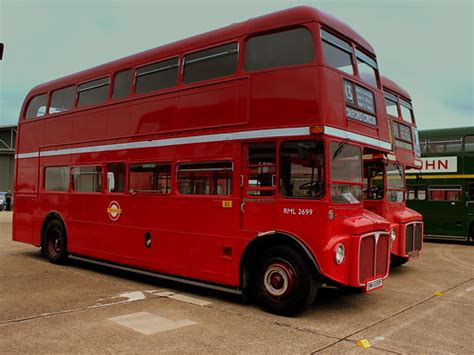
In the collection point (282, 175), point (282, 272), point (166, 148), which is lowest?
point (282, 272)

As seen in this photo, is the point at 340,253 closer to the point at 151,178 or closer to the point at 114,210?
the point at 151,178

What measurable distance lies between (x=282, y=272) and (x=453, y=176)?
12356mm

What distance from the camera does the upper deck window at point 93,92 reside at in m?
9.10

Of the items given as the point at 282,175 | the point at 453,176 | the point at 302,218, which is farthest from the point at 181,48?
the point at 453,176

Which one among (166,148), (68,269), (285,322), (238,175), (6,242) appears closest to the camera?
(285,322)

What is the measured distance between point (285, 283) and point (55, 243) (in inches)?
247

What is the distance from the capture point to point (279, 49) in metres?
6.39

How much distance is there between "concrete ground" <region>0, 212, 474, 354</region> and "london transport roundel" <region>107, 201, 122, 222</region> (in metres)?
1.12

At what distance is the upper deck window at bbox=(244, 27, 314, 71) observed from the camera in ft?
20.1

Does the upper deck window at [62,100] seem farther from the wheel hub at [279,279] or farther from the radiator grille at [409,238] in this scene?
the radiator grille at [409,238]

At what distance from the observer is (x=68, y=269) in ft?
31.0

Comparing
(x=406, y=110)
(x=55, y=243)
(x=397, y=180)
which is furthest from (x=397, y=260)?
(x=55, y=243)

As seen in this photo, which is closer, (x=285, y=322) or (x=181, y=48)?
(x=285, y=322)

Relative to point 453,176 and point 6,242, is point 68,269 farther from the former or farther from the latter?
point 453,176
